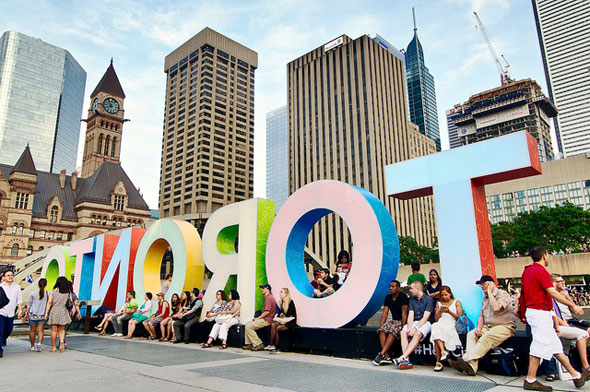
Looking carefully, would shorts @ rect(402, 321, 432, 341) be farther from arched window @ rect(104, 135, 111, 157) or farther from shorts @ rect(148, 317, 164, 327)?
arched window @ rect(104, 135, 111, 157)

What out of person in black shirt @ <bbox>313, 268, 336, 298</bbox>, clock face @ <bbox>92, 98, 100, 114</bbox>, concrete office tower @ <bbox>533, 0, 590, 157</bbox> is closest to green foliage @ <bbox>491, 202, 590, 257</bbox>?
person in black shirt @ <bbox>313, 268, 336, 298</bbox>

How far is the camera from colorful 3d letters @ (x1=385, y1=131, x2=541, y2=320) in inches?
290

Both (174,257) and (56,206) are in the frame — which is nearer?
(174,257)

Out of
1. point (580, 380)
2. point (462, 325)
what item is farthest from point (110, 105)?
point (580, 380)

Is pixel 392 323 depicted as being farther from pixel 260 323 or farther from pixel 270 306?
pixel 260 323

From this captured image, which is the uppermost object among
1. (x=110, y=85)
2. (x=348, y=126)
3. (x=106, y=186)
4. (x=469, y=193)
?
(x=110, y=85)

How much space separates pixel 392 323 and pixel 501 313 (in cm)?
187

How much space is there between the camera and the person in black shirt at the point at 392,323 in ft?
22.8

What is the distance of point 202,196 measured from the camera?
11431 centimetres

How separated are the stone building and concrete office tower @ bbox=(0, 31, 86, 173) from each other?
61.0 meters

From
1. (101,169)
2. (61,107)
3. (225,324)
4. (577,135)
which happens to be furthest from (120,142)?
(577,135)

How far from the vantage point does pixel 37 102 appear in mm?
Answer: 131125

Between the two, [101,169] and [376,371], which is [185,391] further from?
[101,169]

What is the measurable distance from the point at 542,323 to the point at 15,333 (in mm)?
Answer: 16514
